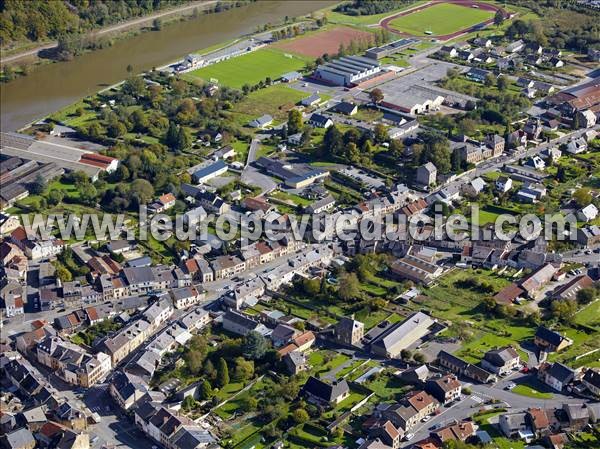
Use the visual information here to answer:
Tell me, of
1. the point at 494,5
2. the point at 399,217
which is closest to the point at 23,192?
the point at 399,217

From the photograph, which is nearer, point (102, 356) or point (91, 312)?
point (102, 356)

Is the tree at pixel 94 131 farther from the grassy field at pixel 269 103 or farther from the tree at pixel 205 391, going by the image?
the tree at pixel 205 391

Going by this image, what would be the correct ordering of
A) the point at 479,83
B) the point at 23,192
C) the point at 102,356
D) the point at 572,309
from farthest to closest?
the point at 479,83 < the point at 23,192 < the point at 572,309 < the point at 102,356

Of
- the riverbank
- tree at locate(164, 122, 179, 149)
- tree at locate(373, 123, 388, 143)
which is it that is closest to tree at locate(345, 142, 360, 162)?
tree at locate(373, 123, 388, 143)

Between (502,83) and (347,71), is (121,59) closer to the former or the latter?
(347,71)

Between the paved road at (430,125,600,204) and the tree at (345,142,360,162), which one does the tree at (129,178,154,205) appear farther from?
the paved road at (430,125,600,204)

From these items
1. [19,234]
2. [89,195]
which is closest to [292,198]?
[89,195]

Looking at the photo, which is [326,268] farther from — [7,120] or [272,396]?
[7,120]
